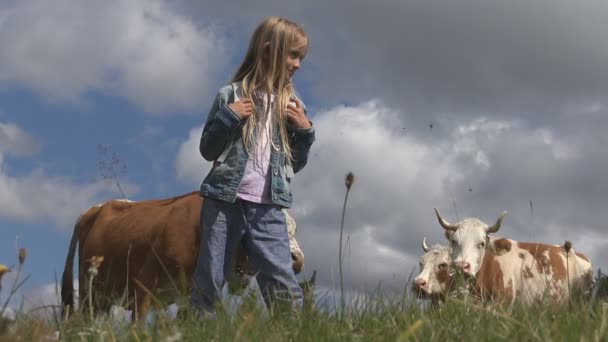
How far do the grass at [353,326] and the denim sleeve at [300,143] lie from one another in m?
1.80

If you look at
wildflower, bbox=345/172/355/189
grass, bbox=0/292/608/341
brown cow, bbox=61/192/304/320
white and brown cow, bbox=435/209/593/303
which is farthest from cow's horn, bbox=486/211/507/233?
wildflower, bbox=345/172/355/189

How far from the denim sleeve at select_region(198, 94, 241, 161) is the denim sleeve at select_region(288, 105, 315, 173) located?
0.36 meters

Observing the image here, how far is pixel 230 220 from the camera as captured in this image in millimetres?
5176

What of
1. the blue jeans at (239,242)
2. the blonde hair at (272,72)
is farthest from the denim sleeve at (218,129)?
the blue jeans at (239,242)

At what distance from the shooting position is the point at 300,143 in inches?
212

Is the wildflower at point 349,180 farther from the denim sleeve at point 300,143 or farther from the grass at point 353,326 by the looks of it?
the denim sleeve at point 300,143

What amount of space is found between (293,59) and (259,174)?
2.47ft

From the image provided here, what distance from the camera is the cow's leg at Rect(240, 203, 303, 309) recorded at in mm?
5129

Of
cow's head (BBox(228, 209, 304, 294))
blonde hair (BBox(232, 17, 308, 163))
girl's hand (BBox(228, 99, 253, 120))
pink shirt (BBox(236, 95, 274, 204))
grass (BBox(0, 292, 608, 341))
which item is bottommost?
grass (BBox(0, 292, 608, 341))

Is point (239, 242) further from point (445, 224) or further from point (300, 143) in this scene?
point (445, 224)

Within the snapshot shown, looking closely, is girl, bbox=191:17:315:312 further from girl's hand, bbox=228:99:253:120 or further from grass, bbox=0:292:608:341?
grass, bbox=0:292:608:341

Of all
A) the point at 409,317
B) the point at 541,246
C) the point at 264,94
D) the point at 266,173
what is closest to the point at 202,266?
the point at 266,173

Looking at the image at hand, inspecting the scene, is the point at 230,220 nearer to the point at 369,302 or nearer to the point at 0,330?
the point at 369,302

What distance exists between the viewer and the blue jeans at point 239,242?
514cm
